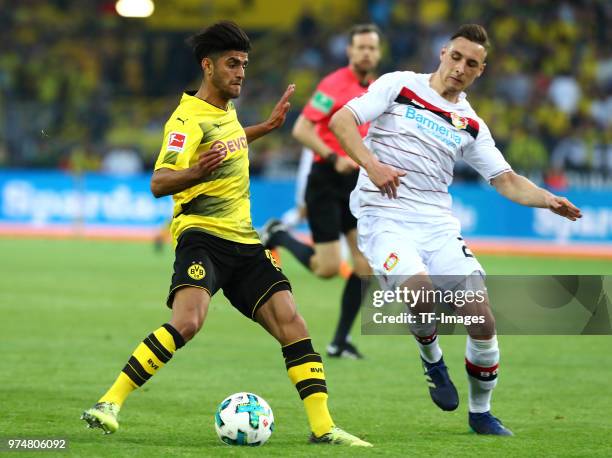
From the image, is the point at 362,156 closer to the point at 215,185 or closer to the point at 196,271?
the point at 215,185

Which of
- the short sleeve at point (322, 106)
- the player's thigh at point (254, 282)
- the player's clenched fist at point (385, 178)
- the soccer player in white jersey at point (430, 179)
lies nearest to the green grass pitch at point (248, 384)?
the soccer player in white jersey at point (430, 179)

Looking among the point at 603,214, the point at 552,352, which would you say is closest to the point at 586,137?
the point at 603,214

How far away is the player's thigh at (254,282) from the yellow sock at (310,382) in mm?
299

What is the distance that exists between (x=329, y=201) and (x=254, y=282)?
4218 millimetres

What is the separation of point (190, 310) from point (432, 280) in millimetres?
1544

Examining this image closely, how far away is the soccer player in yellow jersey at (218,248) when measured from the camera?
20.6ft

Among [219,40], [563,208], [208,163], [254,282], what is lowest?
[254,282]

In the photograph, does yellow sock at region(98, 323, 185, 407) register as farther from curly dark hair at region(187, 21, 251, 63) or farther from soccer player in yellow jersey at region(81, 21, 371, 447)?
curly dark hair at region(187, 21, 251, 63)

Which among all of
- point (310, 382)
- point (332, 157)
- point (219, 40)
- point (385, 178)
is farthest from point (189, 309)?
point (332, 157)

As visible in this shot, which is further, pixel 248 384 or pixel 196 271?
Answer: pixel 248 384

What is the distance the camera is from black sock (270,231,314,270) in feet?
39.4

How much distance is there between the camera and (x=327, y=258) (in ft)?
36.0

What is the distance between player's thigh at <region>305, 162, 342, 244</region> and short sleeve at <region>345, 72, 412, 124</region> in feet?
11.4

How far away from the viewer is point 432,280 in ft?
23.3
